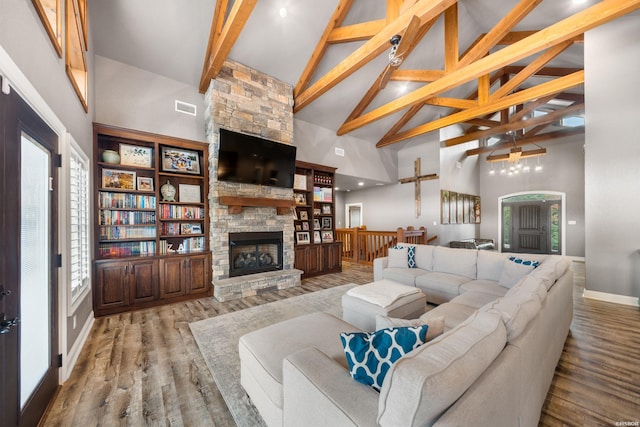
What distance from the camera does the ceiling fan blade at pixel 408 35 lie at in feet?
9.15

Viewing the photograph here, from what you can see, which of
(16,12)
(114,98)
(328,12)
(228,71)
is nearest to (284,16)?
(328,12)

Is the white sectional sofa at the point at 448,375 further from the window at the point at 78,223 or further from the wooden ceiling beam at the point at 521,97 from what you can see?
the wooden ceiling beam at the point at 521,97

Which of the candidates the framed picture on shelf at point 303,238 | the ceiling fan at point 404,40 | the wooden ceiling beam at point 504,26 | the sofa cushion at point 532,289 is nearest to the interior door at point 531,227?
the wooden ceiling beam at point 504,26

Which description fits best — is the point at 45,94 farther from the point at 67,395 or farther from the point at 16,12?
the point at 67,395

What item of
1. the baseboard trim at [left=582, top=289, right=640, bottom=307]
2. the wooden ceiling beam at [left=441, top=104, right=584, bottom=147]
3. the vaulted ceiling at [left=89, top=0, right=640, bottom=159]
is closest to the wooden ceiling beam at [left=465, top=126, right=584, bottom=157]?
the wooden ceiling beam at [left=441, top=104, right=584, bottom=147]

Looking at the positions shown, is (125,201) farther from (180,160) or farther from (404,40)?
(404,40)

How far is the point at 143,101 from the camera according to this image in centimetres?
385

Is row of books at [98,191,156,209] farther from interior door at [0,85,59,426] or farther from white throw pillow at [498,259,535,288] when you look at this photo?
white throw pillow at [498,259,535,288]

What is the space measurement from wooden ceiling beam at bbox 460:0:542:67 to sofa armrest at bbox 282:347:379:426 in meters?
5.12

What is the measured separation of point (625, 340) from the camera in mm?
2592

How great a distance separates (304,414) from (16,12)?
8.77 ft

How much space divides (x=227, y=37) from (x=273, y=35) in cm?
126

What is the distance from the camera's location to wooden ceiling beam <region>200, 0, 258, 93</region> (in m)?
2.74

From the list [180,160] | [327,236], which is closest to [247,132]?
[180,160]
